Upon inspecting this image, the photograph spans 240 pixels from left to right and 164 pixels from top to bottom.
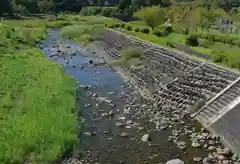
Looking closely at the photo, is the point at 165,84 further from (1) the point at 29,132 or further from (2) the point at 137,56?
(1) the point at 29,132

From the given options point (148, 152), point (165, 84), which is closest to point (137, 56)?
point (165, 84)

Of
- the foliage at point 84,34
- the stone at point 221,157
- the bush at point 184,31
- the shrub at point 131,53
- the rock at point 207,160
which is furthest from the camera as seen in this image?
the foliage at point 84,34

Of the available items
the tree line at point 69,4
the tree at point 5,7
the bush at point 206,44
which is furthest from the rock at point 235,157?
the tree at point 5,7

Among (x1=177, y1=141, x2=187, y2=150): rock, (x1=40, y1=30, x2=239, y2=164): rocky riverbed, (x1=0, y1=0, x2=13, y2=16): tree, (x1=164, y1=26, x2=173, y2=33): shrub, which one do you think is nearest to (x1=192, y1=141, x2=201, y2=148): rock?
(x1=40, y1=30, x2=239, y2=164): rocky riverbed

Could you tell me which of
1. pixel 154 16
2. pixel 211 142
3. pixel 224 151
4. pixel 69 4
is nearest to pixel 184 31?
pixel 154 16

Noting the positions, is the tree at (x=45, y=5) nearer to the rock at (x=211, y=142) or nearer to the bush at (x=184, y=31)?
the bush at (x=184, y=31)

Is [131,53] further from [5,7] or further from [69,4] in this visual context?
[69,4]

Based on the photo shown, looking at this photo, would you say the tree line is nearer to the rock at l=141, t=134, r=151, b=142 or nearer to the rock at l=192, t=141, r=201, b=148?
the rock at l=141, t=134, r=151, b=142
